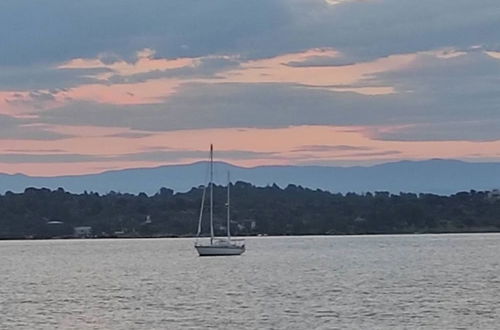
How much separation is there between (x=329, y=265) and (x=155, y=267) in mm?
16821

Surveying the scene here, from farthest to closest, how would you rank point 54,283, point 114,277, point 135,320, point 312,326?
1. point 114,277
2. point 54,283
3. point 135,320
4. point 312,326

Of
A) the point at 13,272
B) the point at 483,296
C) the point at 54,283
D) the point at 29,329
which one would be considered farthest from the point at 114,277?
the point at 29,329

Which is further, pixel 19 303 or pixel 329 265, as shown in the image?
pixel 329 265

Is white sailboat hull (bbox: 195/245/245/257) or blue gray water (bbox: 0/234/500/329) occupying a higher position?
white sailboat hull (bbox: 195/245/245/257)

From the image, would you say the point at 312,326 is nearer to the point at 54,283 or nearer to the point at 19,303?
the point at 19,303

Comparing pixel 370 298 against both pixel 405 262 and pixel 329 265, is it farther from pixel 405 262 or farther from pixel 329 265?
pixel 405 262

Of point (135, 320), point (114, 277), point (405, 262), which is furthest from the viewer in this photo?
point (405, 262)

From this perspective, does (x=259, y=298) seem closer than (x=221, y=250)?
Yes

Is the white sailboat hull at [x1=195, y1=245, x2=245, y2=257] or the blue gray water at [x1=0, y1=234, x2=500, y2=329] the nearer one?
the blue gray water at [x1=0, y1=234, x2=500, y2=329]

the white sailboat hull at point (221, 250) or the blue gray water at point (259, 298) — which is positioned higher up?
the white sailboat hull at point (221, 250)

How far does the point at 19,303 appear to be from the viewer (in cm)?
6950

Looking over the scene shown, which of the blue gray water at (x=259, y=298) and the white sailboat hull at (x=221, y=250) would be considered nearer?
the blue gray water at (x=259, y=298)

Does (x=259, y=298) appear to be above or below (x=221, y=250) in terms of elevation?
below

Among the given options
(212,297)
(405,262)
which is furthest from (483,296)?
(405,262)
